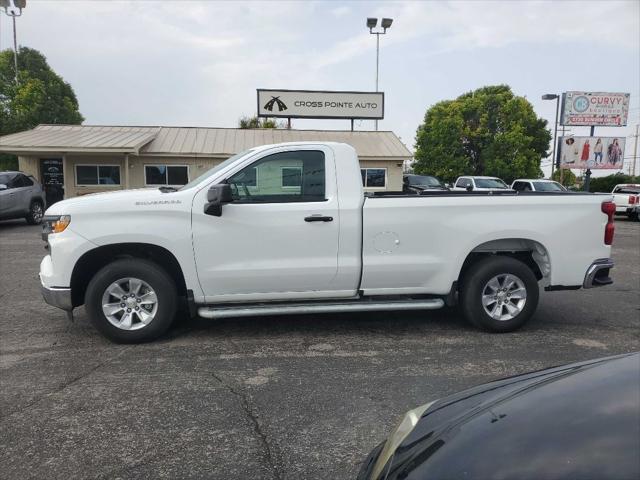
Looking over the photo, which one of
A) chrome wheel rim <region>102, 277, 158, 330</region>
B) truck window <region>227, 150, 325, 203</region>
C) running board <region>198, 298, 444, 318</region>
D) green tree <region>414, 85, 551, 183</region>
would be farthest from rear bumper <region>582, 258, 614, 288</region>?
green tree <region>414, 85, 551, 183</region>

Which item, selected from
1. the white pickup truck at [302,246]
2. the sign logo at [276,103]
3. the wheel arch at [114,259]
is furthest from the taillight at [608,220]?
the sign logo at [276,103]

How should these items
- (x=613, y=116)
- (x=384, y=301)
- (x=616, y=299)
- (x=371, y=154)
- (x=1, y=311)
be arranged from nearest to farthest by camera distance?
(x=384, y=301) → (x=1, y=311) → (x=616, y=299) → (x=371, y=154) → (x=613, y=116)

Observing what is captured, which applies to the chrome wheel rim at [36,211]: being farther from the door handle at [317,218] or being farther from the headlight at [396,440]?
the headlight at [396,440]

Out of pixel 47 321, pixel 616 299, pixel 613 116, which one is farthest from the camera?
pixel 613 116

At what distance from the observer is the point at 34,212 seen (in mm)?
17016

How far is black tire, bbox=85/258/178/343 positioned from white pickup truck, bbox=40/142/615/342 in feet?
0.04

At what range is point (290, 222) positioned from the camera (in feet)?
16.7

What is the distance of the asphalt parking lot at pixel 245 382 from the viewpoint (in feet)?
9.96

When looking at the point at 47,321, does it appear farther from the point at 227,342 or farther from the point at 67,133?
the point at 67,133

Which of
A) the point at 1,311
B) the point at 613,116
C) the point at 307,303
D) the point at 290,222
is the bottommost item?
the point at 1,311

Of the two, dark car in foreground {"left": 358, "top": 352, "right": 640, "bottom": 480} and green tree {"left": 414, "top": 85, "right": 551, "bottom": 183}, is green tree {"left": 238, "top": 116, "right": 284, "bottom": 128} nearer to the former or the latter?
green tree {"left": 414, "top": 85, "right": 551, "bottom": 183}

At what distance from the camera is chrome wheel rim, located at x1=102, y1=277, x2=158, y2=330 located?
16.4ft

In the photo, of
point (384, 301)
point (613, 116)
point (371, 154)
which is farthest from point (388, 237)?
point (613, 116)

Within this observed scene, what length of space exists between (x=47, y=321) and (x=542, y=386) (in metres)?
5.56
